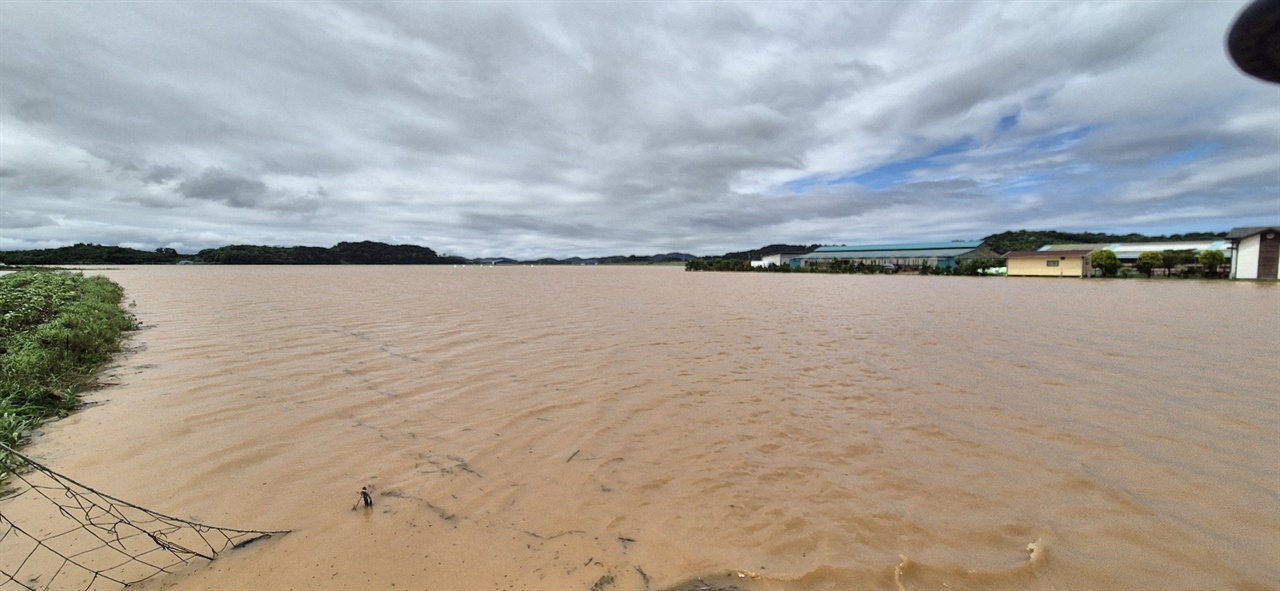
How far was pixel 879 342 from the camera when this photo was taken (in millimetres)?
11422

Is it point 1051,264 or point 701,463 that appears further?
point 1051,264

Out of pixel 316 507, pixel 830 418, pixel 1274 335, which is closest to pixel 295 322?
pixel 316 507

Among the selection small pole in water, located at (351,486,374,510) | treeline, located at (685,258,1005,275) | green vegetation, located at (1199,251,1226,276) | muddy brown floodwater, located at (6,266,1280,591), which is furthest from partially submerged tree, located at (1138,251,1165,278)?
small pole in water, located at (351,486,374,510)

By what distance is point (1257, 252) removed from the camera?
3503cm

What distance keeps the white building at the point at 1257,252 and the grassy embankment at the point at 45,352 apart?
59.6 meters

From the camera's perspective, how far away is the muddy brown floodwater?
3115mm

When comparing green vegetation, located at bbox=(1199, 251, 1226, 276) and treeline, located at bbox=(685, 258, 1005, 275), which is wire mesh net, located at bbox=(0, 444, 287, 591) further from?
treeline, located at bbox=(685, 258, 1005, 275)

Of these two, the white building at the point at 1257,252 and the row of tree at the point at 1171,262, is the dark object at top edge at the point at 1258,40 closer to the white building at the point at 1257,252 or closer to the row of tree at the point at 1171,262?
the white building at the point at 1257,252

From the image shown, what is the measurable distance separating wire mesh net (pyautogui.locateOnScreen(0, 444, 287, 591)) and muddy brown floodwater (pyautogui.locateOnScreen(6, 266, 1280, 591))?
7.5 inches

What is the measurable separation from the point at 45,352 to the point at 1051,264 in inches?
2608

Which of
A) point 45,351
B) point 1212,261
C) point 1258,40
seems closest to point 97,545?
point 1258,40

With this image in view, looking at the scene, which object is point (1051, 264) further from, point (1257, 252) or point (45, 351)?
point (45, 351)

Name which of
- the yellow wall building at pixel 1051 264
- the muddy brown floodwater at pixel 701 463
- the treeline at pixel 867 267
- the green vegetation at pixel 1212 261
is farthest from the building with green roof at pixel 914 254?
the muddy brown floodwater at pixel 701 463

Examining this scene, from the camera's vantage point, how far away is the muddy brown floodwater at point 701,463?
3115mm
